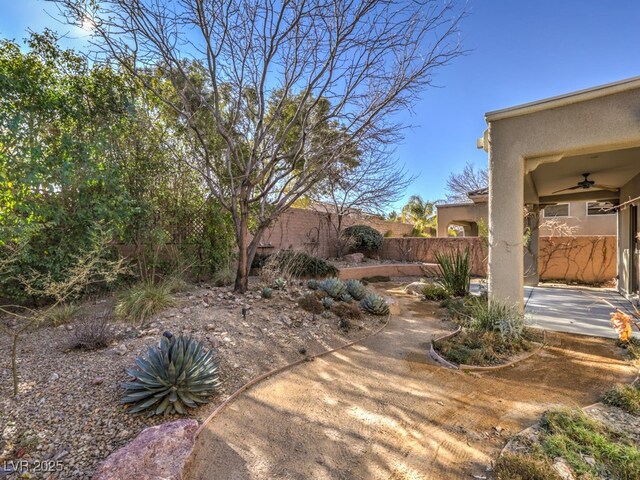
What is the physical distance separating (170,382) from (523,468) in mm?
3001

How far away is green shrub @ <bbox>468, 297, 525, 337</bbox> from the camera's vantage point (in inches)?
183

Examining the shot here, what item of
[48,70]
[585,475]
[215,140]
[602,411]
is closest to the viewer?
[585,475]

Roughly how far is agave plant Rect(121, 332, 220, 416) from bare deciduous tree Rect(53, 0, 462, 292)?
3.22m

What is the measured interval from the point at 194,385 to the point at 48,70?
6.39 m

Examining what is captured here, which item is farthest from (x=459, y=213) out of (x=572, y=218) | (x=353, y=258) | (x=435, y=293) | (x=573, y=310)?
(x=573, y=310)

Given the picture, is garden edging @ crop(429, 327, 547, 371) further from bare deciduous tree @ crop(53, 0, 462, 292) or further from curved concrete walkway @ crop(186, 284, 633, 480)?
bare deciduous tree @ crop(53, 0, 462, 292)

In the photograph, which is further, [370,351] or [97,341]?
[370,351]

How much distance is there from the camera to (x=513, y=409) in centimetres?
302

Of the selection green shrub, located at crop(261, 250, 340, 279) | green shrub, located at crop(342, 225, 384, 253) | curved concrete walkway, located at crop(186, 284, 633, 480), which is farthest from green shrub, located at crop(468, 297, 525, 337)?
green shrub, located at crop(342, 225, 384, 253)

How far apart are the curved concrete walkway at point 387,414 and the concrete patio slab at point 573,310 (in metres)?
0.74

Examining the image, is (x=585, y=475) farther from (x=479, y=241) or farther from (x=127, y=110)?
(x=479, y=241)

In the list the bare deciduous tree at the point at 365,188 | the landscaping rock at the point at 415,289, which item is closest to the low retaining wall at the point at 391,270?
the landscaping rock at the point at 415,289

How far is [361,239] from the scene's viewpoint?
14562 millimetres

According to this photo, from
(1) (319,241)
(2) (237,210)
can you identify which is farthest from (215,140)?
(1) (319,241)
